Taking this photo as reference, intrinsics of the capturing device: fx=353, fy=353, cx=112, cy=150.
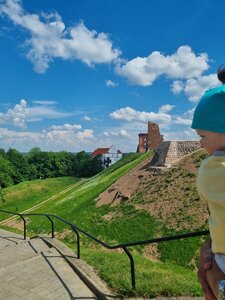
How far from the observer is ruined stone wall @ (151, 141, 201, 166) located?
896 inches

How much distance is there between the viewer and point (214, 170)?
1798 mm

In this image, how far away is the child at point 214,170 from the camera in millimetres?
1776

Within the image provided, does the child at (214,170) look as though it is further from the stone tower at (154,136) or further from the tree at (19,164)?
the tree at (19,164)

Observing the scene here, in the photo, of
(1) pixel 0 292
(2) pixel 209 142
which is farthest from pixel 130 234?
(2) pixel 209 142

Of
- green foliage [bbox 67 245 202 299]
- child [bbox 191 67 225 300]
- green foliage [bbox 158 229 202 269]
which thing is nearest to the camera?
child [bbox 191 67 225 300]

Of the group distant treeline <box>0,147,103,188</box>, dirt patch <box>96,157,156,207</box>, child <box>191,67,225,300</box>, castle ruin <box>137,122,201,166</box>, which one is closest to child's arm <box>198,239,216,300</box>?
child <box>191,67,225,300</box>

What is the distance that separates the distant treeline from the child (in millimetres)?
81075

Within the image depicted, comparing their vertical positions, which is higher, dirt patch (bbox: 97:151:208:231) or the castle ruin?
the castle ruin

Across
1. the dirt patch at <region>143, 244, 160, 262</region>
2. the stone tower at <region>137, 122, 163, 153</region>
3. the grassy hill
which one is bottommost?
the dirt patch at <region>143, 244, 160, 262</region>

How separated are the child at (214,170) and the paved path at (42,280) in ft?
12.7

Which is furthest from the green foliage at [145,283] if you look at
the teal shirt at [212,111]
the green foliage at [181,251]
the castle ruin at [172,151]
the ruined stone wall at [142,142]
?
the ruined stone wall at [142,142]

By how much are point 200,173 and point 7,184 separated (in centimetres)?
6422

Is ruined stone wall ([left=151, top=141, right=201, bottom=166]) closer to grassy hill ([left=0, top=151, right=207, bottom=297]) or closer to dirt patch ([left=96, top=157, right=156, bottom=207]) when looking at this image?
grassy hill ([left=0, top=151, right=207, bottom=297])

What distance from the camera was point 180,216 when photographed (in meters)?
15.7
